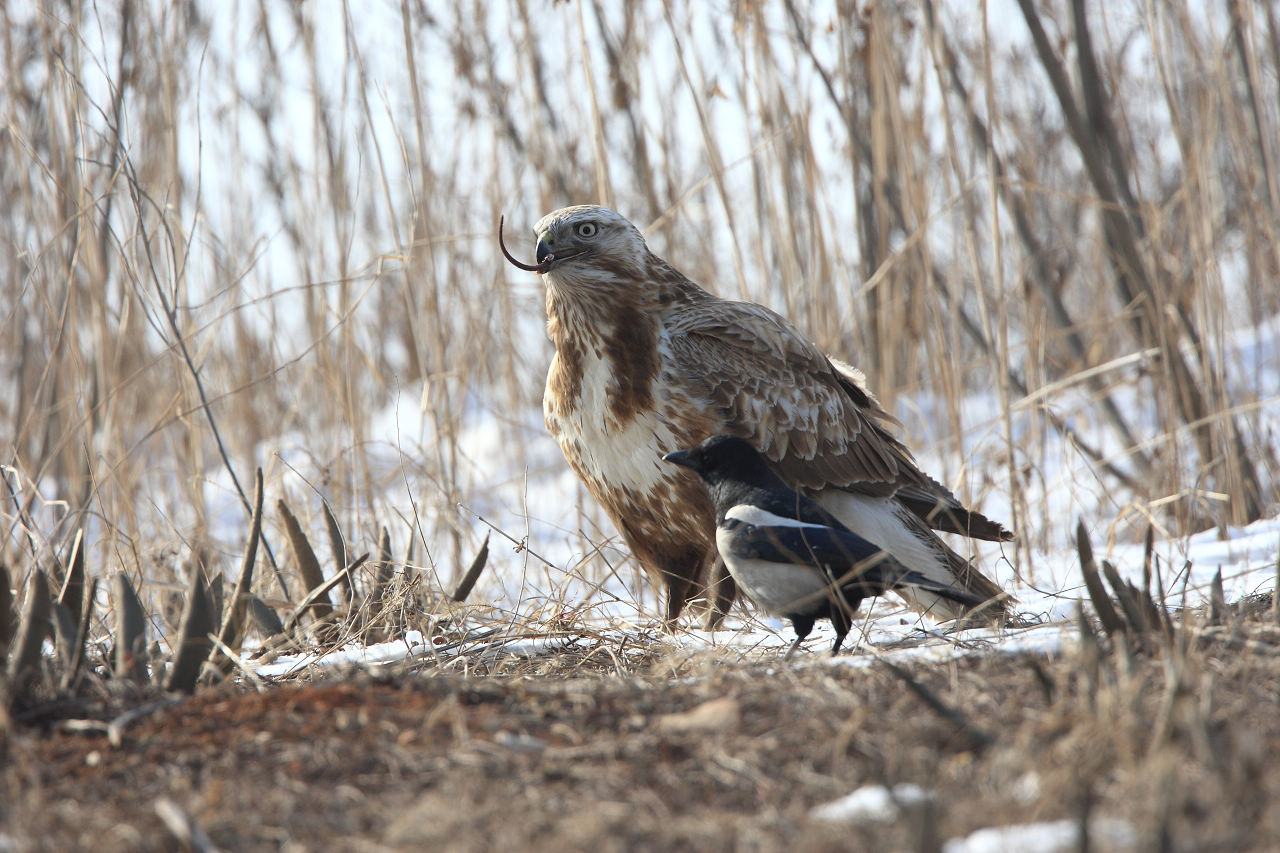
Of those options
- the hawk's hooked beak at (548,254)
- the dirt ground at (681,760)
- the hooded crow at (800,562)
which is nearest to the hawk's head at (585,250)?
the hawk's hooked beak at (548,254)

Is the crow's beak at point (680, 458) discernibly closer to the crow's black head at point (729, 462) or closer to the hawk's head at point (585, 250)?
the crow's black head at point (729, 462)

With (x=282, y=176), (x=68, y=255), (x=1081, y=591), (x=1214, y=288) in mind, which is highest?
(x=282, y=176)

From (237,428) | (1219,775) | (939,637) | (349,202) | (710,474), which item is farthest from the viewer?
(237,428)

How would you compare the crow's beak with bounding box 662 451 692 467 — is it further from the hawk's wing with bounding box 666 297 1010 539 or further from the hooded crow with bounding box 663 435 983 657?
the hawk's wing with bounding box 666 297 1010 539

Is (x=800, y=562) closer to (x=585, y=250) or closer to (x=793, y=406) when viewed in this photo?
(x=793, y=406)

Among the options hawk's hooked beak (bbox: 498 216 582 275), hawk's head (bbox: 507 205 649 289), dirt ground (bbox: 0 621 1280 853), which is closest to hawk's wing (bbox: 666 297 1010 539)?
hawk's head (bbox: 507 205 649 289)

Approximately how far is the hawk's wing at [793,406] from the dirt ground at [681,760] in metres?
1.49

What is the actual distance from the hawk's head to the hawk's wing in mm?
225

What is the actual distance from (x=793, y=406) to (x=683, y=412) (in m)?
0.43

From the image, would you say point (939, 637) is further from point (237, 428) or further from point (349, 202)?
point (237, 428)

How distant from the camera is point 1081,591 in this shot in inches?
127

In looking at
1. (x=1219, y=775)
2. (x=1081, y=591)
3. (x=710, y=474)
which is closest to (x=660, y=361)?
(x=710, y=474)

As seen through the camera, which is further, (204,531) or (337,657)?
(204,531)

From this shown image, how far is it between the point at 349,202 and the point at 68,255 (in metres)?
0.98
